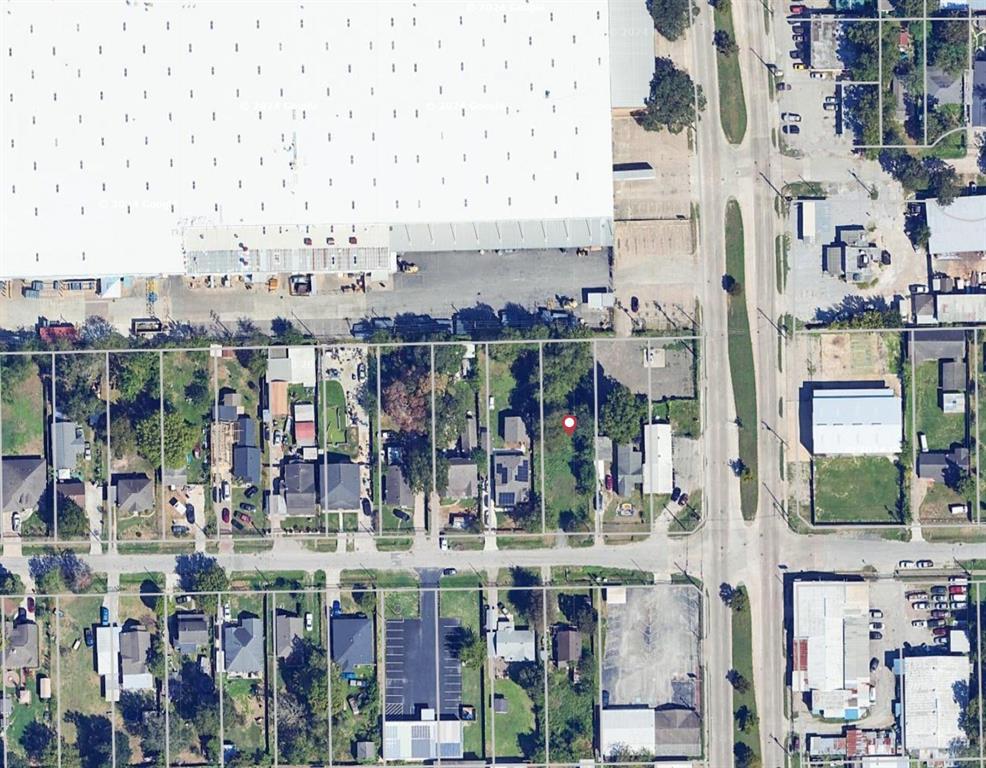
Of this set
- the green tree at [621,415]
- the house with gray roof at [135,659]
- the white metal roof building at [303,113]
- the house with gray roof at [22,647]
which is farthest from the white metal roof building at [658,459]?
the house with gray roof at [22,647]

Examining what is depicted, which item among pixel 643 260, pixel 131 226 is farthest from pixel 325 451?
pixel 643 260

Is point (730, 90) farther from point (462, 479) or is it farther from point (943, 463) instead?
point (462, 479)

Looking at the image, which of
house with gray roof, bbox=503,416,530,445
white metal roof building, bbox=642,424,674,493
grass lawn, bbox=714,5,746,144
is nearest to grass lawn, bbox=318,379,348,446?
house with gray roof, bbox=503,416,530,445

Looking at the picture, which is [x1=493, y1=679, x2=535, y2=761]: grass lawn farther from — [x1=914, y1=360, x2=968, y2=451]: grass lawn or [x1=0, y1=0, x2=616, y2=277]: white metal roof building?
[x1=914, y1=360, x2=968, y2=451]: grass lawn

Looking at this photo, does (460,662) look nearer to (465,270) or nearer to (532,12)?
(465,270)

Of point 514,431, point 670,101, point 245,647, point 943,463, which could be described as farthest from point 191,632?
point 943,463

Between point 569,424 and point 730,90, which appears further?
point 730,90
